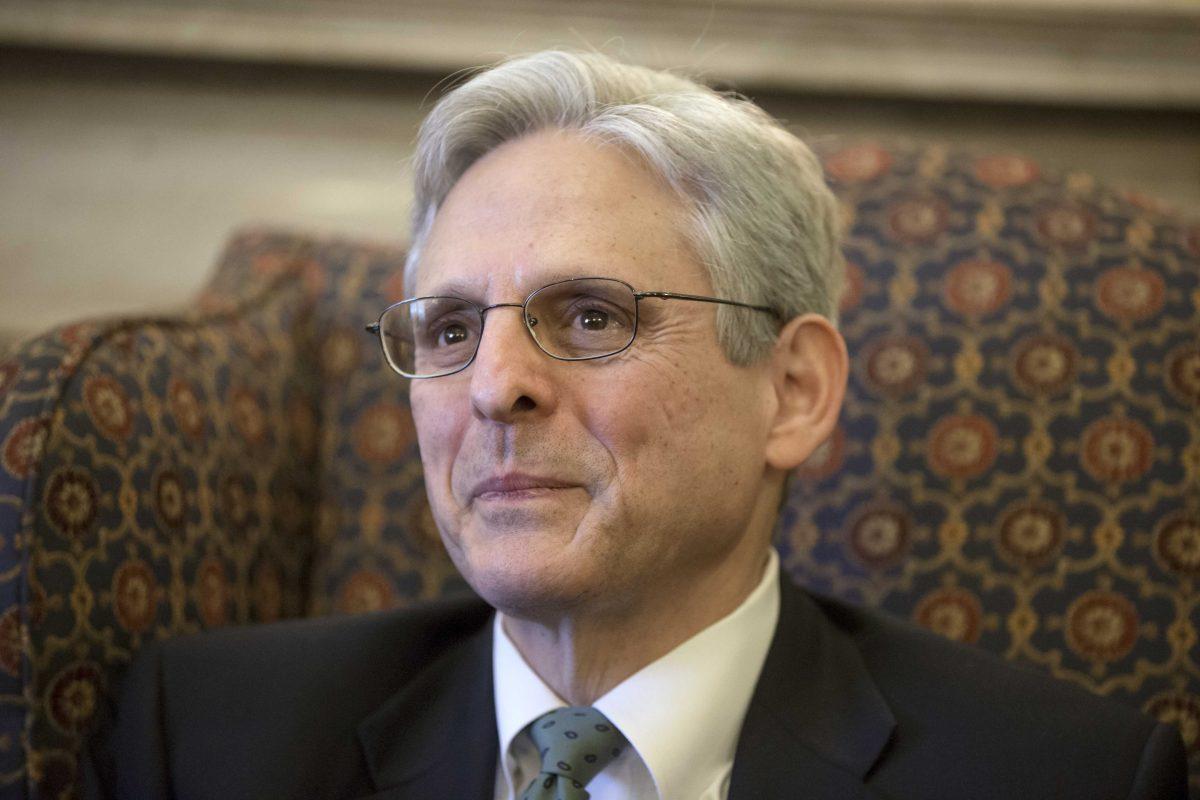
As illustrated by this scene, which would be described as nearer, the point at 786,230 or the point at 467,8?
the point at 786,230

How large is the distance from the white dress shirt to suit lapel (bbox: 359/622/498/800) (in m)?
0.03

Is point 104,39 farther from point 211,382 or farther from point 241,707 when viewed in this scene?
point 241,707

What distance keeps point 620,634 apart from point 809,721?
0.26 m

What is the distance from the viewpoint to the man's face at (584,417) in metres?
1.29

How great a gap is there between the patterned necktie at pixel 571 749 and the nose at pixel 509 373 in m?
0.39

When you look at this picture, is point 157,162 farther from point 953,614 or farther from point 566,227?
point 953,614

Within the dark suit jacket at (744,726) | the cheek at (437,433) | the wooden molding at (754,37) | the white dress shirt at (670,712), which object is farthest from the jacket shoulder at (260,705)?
the wooden molding at (754,37)

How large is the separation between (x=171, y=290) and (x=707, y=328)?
159 centimetres

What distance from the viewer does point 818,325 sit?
1531 millimetres

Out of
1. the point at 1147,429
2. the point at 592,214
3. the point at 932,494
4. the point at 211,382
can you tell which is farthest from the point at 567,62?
the point at 1147,429

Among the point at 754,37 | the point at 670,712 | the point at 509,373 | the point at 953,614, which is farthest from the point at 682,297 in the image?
the point at 754,37

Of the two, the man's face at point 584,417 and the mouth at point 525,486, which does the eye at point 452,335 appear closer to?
the man's face at point 584,417

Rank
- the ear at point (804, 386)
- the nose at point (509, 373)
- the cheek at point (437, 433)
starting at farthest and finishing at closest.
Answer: the ear at point (804, 386), the cheek at point (437, 433), the nose at point (509, 373)

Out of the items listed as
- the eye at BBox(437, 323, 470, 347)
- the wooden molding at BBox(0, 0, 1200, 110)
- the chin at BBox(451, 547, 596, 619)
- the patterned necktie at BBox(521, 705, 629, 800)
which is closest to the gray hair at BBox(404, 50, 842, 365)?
the eye at BBox(437, 323, 470, 347)
